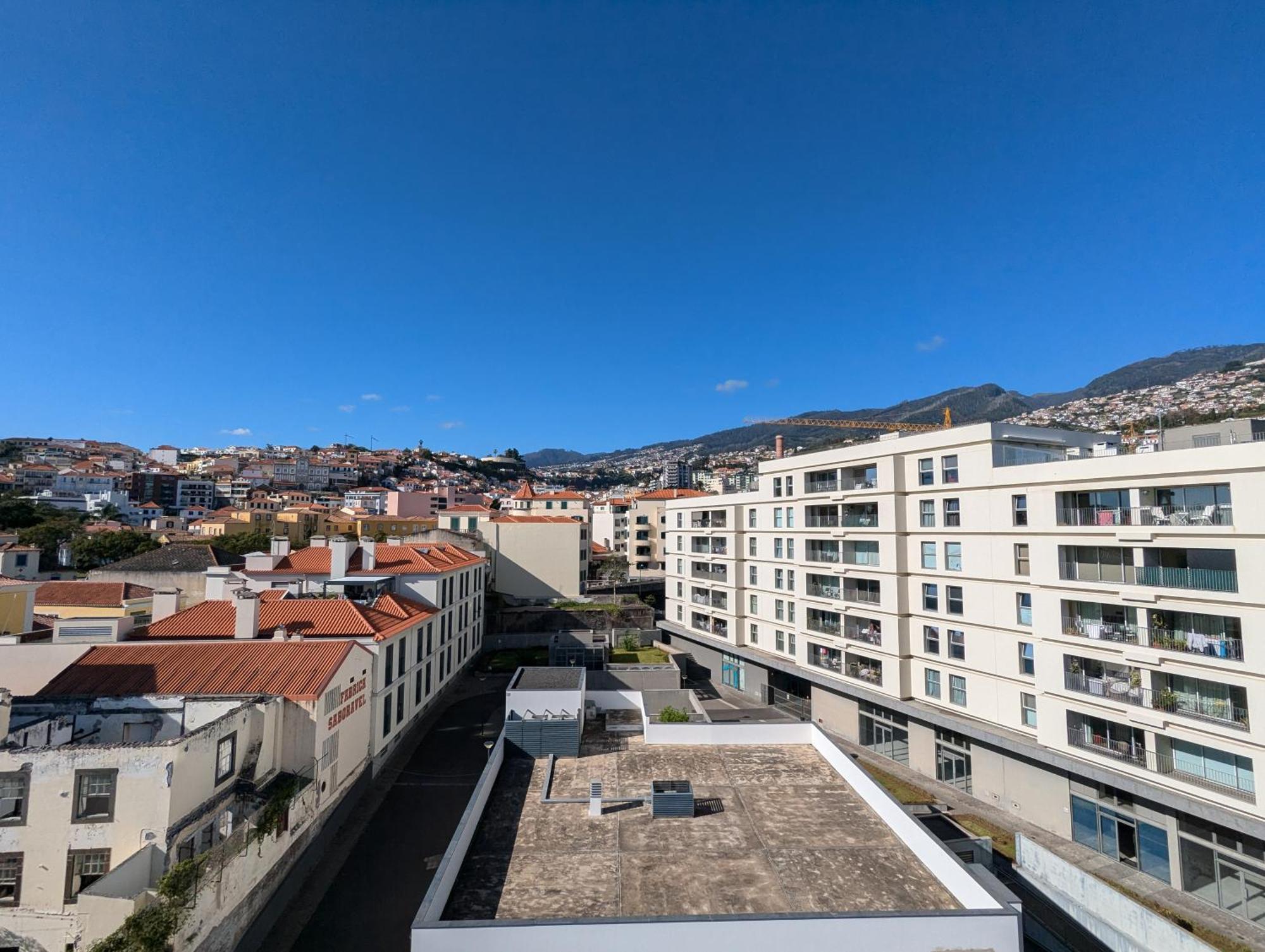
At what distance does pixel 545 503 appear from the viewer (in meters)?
96.9

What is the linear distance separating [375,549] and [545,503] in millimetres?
56814

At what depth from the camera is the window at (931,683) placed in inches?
1191

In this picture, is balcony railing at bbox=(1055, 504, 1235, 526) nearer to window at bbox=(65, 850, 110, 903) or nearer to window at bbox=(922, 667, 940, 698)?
window at bbox=(922, 667, 940, 698)

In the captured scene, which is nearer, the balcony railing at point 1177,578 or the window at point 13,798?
the window at point 13,798

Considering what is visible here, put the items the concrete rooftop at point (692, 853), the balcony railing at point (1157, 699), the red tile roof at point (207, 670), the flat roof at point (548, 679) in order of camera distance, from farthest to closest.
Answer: the flat roof at point (548, 679), the red tile roof at point (207, 670), the balcony railing at point (1157, 699), the concrete rooftop at point (692, 853)

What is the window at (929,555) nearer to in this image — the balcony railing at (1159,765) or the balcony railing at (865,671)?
the balcony railing at (865,671)

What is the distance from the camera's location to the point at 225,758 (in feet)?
59.4

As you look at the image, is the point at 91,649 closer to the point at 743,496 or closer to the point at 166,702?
the point at 166,702

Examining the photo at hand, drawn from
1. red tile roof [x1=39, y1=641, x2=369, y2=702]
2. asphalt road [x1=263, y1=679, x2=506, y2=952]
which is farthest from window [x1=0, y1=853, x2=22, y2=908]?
asphalt road [x1=263, y1=679, x2=506, y2=952]

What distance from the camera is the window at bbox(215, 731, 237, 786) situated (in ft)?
58.2

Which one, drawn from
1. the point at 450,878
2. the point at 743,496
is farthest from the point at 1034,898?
the point at 743,496

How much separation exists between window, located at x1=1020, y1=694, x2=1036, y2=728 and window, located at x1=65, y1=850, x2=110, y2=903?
105 ft

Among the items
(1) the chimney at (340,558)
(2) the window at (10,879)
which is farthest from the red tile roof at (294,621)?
(2) the window at (10,879)

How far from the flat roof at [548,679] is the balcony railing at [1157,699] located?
19.5 m
